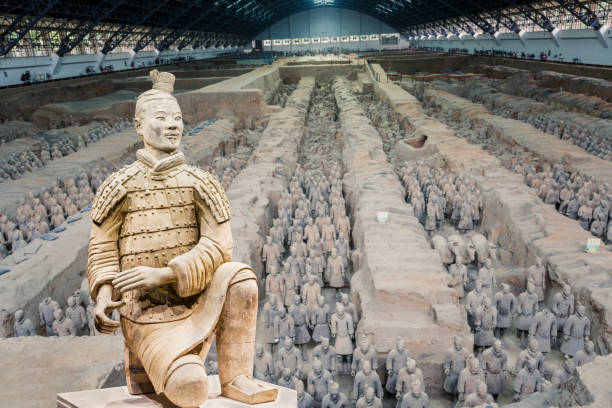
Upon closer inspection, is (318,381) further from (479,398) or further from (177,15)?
(177,15)

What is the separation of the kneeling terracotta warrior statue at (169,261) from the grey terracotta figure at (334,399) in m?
1.73

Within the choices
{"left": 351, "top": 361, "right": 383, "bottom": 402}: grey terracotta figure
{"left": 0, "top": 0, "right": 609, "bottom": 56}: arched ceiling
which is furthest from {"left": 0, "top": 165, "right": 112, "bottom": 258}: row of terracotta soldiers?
{"left": 0, "top": 0, "right": 609, "bottom": 56}: arched ceiling

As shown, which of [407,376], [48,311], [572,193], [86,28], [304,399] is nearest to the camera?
[304,399]

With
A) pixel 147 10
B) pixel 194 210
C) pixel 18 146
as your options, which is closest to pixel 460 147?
pixel 194 210

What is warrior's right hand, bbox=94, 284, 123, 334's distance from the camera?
83.0 inches

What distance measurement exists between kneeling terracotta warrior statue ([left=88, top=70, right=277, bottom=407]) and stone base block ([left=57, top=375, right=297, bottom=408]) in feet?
0.13

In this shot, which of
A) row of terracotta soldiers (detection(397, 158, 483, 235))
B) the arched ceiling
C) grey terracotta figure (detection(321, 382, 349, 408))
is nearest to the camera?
grey terracotta figure (detection(321, 382, 349, 408))

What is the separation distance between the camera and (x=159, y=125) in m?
2.28

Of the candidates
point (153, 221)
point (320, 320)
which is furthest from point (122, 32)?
point (153, 221)

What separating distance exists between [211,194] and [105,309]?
72cm

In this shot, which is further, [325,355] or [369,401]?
[325,355]

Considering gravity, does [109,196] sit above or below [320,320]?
above

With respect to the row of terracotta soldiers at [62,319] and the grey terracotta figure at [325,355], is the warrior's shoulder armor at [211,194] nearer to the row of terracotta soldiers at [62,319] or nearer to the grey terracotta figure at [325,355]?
the grey terracotta figure at [325,355]

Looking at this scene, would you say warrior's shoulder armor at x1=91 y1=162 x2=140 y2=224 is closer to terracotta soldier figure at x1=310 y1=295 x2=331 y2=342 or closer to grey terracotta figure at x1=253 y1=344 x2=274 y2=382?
grey terracotta figure at x1=253 y1=344 x2=274 y2=382
